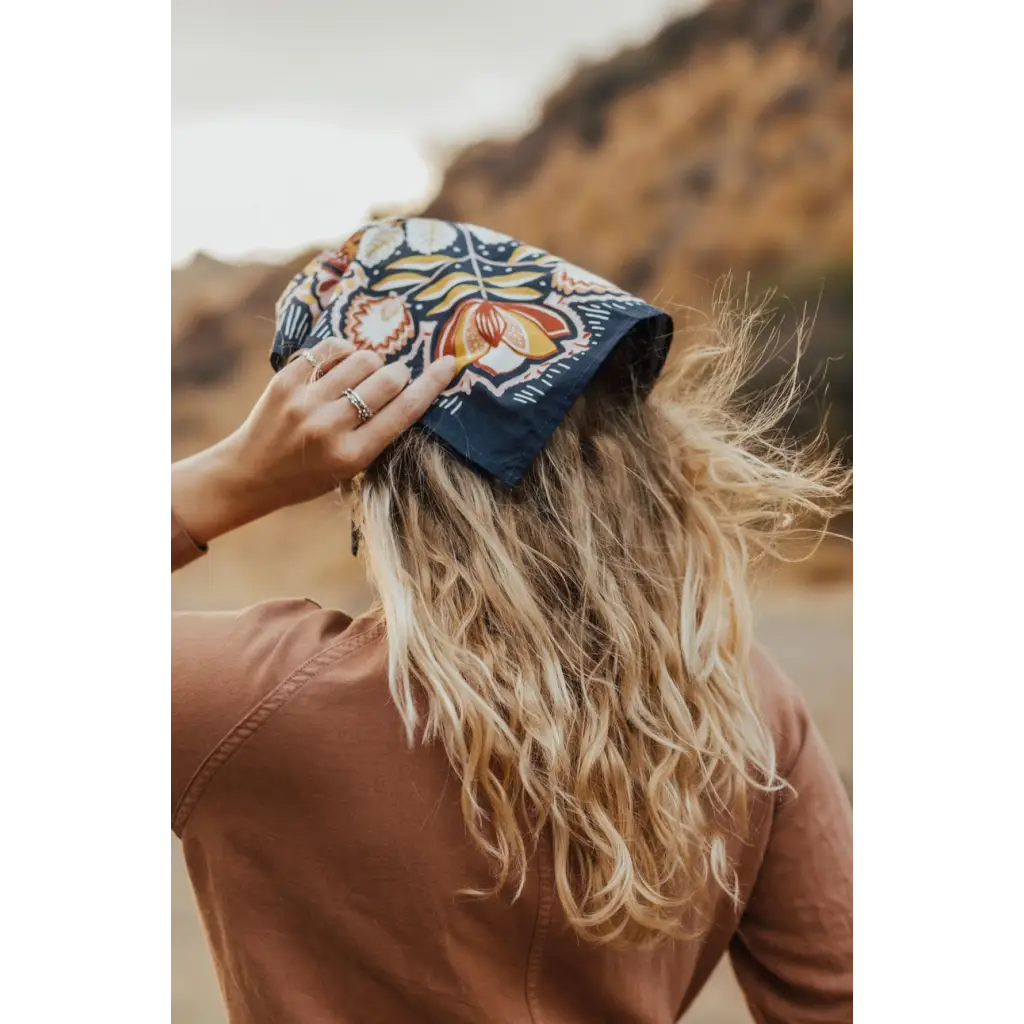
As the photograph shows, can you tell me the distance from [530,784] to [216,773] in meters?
0.21

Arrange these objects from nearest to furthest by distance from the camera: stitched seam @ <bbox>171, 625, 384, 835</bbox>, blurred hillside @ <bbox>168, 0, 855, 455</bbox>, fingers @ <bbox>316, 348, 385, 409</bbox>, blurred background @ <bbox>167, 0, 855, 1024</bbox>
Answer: stitched seam @ <bbox>171, 625, 384, 835</bbox> < fingers @ <bbox>316, 348, 385, 409</bbox> < blurred background @ <bbox>167, 0, 855, 1024</bbox> < blurred hillside @ <bbox>168, 0, 855, 455</bbox>

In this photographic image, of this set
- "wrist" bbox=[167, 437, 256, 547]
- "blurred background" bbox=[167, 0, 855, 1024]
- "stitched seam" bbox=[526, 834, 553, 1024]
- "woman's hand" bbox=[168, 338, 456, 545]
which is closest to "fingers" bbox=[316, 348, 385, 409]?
"woman's hand" bbox=[168, 338, 456, 545]

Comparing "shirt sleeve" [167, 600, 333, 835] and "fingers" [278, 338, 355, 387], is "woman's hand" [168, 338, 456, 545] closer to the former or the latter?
"fingers" [278, 338, 355, 387]

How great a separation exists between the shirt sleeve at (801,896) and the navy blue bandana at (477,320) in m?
0.30

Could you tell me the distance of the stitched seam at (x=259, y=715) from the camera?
612 mm

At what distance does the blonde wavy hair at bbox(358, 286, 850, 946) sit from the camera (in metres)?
0.64

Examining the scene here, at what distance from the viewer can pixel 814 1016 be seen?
848 millimetres

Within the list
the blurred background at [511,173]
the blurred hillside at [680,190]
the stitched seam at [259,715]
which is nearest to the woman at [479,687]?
the stitched seam at [259,715]

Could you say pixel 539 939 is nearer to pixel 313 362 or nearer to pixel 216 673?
pixel 216 673

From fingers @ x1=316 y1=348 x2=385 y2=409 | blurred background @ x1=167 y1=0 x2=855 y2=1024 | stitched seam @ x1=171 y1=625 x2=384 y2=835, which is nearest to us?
stitched seam @ x1=171 y1=625 x2=384 y2=835

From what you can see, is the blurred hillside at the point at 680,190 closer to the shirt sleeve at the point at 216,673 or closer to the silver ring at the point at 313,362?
the silver ring at the point at 313,362
